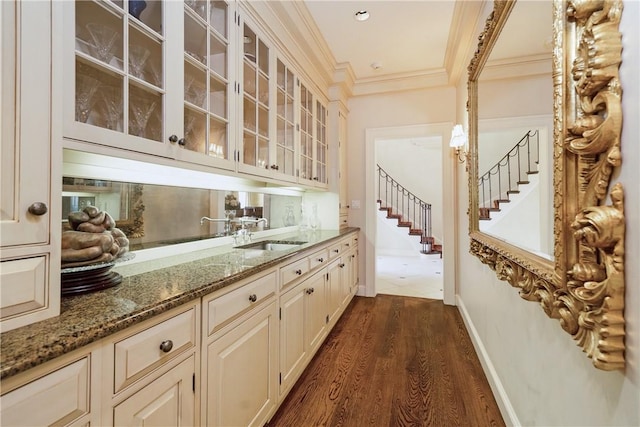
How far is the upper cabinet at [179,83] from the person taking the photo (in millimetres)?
1010

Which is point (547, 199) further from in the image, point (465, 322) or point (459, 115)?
point (459, 115)

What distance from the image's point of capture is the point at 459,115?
11.2 ft

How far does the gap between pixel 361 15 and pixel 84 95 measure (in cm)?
232

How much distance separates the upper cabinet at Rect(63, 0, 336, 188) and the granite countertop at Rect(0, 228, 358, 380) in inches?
20.4

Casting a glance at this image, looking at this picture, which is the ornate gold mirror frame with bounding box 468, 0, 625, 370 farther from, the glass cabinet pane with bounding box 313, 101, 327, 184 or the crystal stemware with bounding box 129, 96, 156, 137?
the glass cabinet pane with bounding box 313, 101, 327, 184

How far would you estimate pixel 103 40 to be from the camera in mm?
1082

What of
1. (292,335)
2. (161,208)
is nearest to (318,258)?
(292,335)

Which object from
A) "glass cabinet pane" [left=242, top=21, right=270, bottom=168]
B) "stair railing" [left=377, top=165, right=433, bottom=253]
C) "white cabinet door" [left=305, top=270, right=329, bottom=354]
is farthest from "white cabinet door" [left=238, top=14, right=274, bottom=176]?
"stair railing" [left=377, top=165, right=433, bottom=253]

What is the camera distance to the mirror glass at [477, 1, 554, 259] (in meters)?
1.07

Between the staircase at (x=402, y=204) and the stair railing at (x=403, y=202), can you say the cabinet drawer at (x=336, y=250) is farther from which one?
the stair railing at (x=403, y=202)

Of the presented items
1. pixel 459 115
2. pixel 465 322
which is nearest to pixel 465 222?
pixel 465 322

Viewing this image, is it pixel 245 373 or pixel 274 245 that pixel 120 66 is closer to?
pixel 245 373

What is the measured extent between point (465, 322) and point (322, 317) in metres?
1.60

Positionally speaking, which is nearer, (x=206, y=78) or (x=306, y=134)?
(x=206, y=78)
